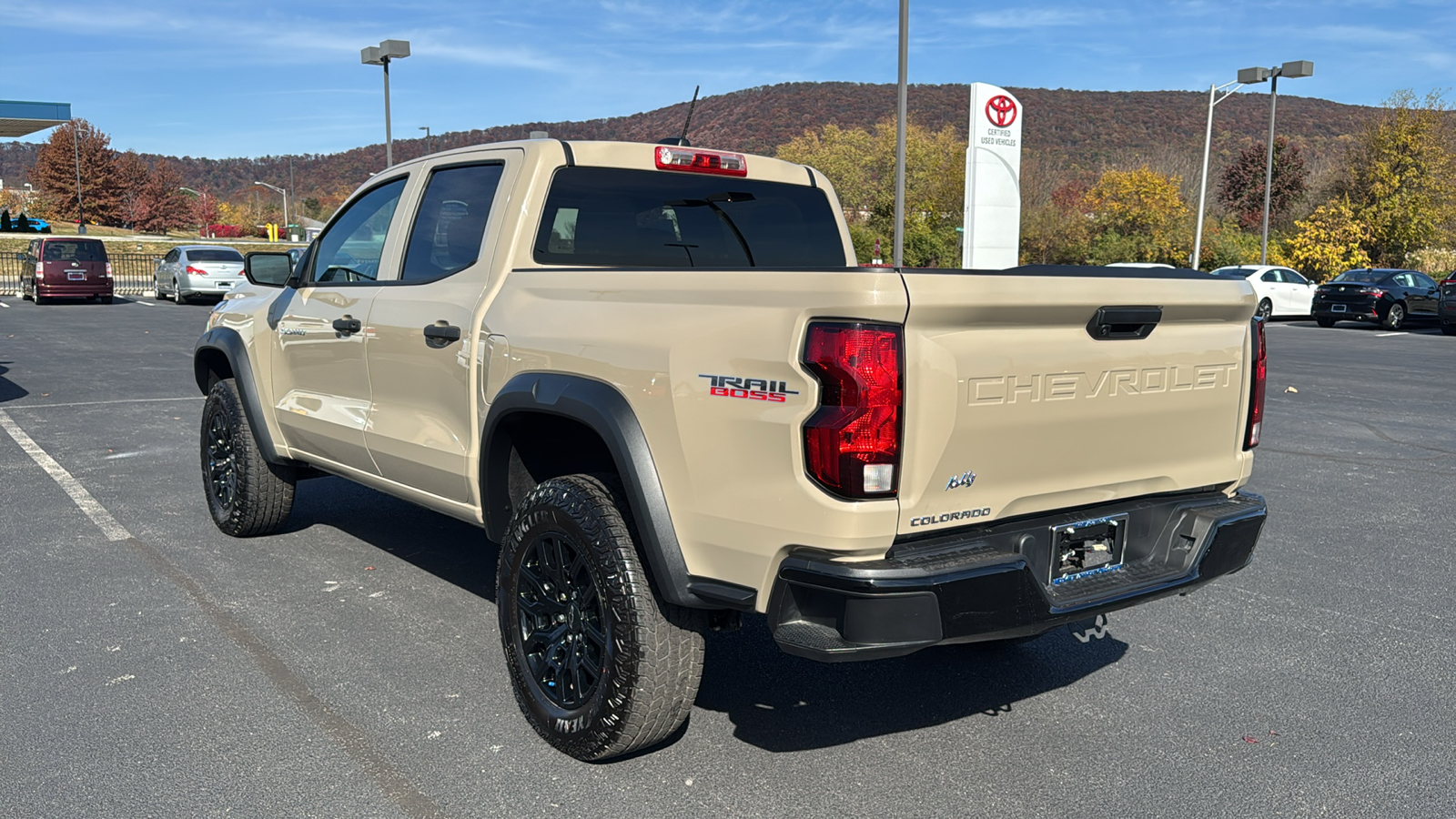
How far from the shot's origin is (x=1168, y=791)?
3266mm

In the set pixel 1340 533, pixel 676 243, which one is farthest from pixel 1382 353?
pixel 676 243

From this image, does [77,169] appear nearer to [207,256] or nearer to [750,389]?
[207,256]

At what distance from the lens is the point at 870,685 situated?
13.4ft

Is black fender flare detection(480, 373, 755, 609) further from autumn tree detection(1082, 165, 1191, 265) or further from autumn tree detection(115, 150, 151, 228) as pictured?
autumn tree detection(115, 150, 151, 228)

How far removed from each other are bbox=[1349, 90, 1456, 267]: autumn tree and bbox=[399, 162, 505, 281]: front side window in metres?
40.7

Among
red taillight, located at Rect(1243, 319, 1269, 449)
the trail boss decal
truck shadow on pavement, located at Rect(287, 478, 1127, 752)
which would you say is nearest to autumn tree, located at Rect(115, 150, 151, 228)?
truck shadow on pavement, located at Rect(287, 478, 1127, 752)

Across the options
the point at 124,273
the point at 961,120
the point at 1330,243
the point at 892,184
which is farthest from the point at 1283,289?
the point at 961,120

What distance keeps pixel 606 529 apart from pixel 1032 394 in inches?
50.1

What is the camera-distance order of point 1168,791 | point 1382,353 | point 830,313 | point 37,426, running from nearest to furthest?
1. point 830,313
2. point 1168,791
3. point 37,426
4. point 1382,353

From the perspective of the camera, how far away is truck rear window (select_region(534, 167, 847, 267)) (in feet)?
13.9

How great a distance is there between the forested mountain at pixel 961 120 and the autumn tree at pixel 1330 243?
64.3 meters

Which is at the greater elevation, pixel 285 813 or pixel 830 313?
pixel 830 313

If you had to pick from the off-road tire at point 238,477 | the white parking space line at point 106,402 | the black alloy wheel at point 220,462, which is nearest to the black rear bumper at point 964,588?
the off-road tire at point 238,477

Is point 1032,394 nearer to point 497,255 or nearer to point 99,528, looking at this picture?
point 497,255
